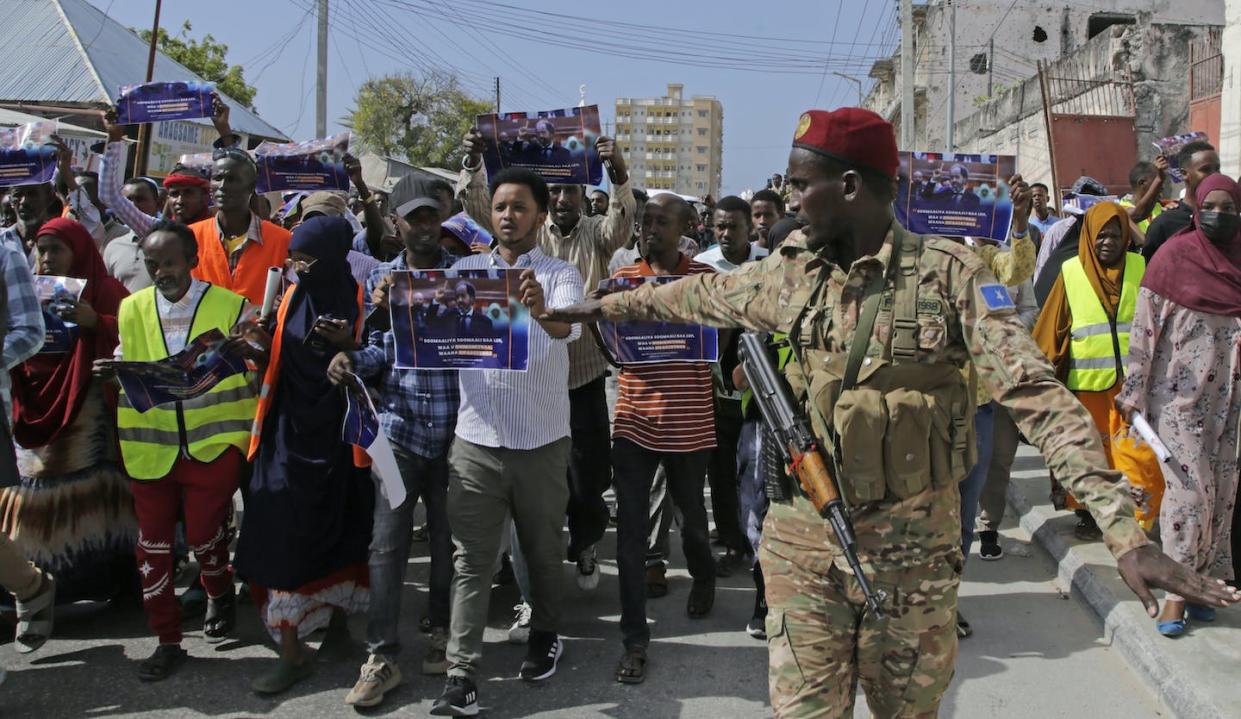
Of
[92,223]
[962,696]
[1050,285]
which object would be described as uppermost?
[92,223]

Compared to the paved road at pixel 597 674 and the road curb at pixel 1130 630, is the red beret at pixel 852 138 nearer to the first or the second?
the paved road at pixel 597 674

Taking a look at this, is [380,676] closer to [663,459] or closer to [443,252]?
[663,459]

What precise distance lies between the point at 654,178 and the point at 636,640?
146 metres

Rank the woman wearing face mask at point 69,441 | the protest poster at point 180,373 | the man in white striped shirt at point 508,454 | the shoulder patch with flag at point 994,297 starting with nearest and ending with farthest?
the shoulder patch with flag at point 994,297, the man in white striped shirt at point 508,454, the protest poster at point 180,373, the woman wearing face mask at point 69,441

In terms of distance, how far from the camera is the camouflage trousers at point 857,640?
2518 mm

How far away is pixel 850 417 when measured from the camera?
2.45 metres

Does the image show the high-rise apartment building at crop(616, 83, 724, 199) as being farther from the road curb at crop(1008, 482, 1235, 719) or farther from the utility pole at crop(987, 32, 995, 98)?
the road curb at crop(1008, 482, 1235, 719)

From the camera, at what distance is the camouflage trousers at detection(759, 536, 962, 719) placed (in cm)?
252

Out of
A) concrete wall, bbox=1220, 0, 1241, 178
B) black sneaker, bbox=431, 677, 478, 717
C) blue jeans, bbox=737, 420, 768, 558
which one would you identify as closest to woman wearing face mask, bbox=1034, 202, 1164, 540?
blue jeans, bbox=737, 420, 768, 558

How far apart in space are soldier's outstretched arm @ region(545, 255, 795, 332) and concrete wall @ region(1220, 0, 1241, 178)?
11054 mm

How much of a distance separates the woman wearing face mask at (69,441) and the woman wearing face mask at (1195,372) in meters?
4.94

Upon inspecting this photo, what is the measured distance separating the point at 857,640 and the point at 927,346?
A: 83 centimetres

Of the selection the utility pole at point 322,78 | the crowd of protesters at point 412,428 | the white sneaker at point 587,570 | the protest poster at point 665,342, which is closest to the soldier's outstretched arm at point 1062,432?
the crowd of protesters at point 412,428

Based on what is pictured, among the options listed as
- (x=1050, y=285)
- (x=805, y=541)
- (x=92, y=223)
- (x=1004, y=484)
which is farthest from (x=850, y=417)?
(x=92, y=223)
